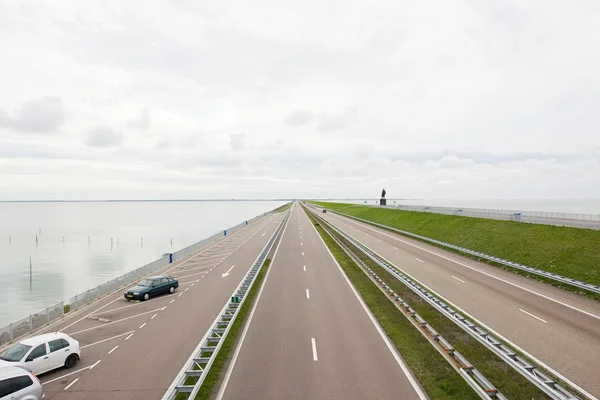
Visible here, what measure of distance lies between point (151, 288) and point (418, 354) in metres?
19.4

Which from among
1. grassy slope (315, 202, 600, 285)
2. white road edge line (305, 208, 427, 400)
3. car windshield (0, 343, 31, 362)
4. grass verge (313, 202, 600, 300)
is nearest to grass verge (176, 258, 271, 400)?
white road edge line (305, 208, 427, 400)

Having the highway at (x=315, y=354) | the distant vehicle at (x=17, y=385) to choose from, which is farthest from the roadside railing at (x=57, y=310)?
the highway at (x=315, y=354)

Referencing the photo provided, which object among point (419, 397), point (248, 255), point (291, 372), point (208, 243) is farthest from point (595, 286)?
point (208, 243)

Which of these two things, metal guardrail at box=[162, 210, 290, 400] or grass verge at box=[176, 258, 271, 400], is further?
grass verge at box=[176, 258, 271, 400]

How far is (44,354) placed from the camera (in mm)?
14703

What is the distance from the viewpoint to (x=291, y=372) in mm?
13680

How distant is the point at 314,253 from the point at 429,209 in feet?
150

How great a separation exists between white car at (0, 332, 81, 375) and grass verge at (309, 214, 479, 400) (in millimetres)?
13868

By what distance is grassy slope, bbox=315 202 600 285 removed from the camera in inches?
1090

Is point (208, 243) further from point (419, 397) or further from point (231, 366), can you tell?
point (419, 397)

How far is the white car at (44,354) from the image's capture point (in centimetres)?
1424

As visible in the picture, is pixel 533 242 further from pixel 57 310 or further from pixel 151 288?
pixel 57 310

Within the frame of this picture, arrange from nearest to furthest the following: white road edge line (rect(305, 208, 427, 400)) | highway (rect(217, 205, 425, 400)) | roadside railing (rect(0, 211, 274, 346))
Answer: white road edge line (rect(305, 208, 427, 400)), highway (rect(217, 205, 425, 400)), roadside railing (rect(0, 211, 274, 346))

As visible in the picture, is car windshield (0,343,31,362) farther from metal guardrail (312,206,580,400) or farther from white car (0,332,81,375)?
metal guardrail (312,206,580,400)
